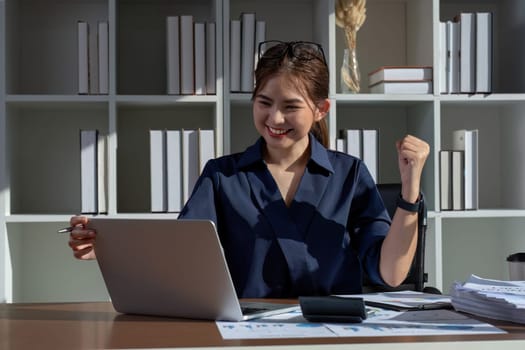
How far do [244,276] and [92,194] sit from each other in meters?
1.29

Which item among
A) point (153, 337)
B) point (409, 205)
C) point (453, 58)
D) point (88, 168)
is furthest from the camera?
point (453, 58)

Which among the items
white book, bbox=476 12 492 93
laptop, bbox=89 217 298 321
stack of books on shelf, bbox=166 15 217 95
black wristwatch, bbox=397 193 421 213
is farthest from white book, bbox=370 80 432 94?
Result: laptop, bbox=89 217 298 321

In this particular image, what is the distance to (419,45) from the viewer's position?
3393mm

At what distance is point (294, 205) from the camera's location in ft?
6.75

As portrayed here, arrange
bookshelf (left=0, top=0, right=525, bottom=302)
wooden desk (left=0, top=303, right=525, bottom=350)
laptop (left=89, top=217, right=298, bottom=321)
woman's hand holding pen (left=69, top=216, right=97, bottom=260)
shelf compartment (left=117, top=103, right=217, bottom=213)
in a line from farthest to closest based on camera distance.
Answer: shelf compartment (left=117, top=103, right=217, bottom=213)
bookshelf (left=0, top=0, right=525, bottom=302)
woman's hand holding pen (left=69, top=216, right=97, bottom=260)
laptop (left=89, top=217, right=298, bottom=321)
wooden desk (left=0, top=303, right=525, bottom=350)

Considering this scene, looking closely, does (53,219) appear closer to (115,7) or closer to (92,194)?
(92,194)

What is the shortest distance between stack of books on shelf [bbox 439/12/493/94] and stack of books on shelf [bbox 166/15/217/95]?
0.93 m

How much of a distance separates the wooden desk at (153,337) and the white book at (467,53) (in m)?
2.00

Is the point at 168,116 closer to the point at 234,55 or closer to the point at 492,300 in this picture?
the point at 234,55

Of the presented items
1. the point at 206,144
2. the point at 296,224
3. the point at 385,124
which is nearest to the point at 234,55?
the point at 206,144

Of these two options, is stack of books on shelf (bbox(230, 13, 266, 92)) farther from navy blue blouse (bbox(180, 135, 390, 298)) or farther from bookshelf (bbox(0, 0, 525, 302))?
navy blue blouse (bbox(180, 135, 390, 298))

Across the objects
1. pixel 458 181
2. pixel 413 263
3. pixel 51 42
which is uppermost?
pixel 51 42

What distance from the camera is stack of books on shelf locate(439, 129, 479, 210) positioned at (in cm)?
325

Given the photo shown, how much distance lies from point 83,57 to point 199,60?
1.49ft
